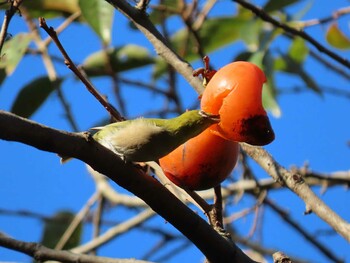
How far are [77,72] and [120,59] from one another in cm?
152

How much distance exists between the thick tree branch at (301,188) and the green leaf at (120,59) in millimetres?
1198

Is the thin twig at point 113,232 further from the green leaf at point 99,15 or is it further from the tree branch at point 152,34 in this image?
the tree branch at point 152,34

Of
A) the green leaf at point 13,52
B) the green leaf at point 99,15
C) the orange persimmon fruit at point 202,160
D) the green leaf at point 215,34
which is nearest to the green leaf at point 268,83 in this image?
the green leaf at point 215,34

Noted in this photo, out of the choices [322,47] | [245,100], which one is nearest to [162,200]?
[245,100]

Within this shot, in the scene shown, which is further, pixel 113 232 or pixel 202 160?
pixel 113 232

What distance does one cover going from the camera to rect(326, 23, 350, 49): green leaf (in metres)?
2.61

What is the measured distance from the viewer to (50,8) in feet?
7.18

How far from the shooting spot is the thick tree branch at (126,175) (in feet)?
2.64

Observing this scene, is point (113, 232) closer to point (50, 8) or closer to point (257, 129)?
point (50, 8)

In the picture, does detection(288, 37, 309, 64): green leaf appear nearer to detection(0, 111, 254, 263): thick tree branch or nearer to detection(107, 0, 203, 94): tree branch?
detection(107, 0, 203, 94): tree branch

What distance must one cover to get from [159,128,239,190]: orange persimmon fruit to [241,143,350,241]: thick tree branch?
0.19 m

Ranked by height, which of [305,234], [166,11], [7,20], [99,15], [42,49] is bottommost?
[7,20]

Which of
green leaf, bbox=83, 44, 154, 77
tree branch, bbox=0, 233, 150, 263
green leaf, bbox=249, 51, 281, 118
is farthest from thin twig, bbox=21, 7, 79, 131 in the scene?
tree branch, bbox=0, 233, 150, 263

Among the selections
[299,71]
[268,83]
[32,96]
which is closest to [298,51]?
[299,71]
